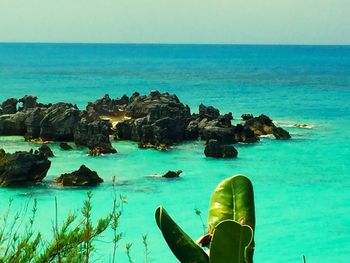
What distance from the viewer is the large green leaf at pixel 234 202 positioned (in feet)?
10.9

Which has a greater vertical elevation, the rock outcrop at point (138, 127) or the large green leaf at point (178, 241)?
the large green leaf at point (178, 241)

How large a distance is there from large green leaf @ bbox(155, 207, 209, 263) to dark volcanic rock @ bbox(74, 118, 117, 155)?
2844 centimetres

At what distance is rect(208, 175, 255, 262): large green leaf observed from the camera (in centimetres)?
332

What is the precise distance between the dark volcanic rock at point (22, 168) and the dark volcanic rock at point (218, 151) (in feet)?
27.1

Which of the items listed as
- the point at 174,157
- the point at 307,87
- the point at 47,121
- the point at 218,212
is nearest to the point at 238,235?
the point at 218,212

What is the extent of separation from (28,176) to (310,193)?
977cm

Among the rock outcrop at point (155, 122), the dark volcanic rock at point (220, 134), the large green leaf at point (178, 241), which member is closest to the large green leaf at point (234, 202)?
the large green leaf at point (178, 241)

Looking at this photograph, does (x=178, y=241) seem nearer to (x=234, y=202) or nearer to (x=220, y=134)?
(x=234, y=202)

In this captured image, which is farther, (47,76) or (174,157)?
(47,76)

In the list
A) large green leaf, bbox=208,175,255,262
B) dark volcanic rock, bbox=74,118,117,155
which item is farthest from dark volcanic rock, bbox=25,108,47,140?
large green leaf, bbox=208,175,255,262

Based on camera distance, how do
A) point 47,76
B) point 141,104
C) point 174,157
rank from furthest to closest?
1. point 47,76
2. point 141,104
3. point 174,157

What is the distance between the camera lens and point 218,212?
3.40 m

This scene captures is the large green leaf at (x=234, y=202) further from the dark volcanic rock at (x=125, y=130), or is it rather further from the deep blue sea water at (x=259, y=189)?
the dark volcanic rock at (x=125, y=130)

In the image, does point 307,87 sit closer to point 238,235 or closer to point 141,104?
point 141,104
